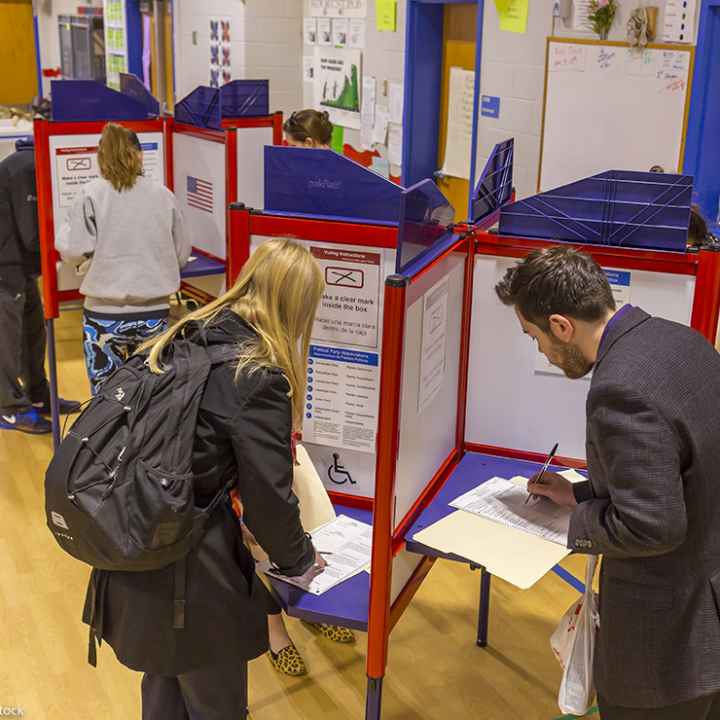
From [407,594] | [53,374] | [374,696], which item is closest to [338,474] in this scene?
[407,594]

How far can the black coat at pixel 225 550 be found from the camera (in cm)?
188

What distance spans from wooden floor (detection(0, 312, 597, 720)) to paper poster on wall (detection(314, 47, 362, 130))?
139 inches

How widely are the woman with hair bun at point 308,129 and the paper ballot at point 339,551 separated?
2.24m

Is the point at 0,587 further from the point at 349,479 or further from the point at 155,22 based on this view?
the point at 155,22

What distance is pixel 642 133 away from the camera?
4289mm

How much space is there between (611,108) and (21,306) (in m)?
2.91

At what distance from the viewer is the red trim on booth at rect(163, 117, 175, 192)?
15.8 ft

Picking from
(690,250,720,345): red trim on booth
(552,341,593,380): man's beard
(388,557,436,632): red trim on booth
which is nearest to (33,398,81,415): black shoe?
(388,557,436,632): red trim on booth

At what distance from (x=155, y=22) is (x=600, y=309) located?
24.2ft

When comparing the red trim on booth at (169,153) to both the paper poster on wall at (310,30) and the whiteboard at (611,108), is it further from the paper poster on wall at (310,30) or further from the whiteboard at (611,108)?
the paper poster on wall at (310,30)

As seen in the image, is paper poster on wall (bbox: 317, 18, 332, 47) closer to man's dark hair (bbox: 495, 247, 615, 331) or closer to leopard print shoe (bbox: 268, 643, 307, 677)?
leopard print shoe (bbox: 268, 643, 307, 677)

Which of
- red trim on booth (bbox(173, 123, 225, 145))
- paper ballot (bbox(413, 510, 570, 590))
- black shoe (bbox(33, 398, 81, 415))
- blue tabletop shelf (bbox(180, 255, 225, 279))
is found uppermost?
red trim on booth (bbox(173, 123, 225, 145))

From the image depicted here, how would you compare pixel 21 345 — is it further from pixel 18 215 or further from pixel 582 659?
pixel 582 659

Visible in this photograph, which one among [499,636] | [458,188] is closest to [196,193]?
[458,188]
